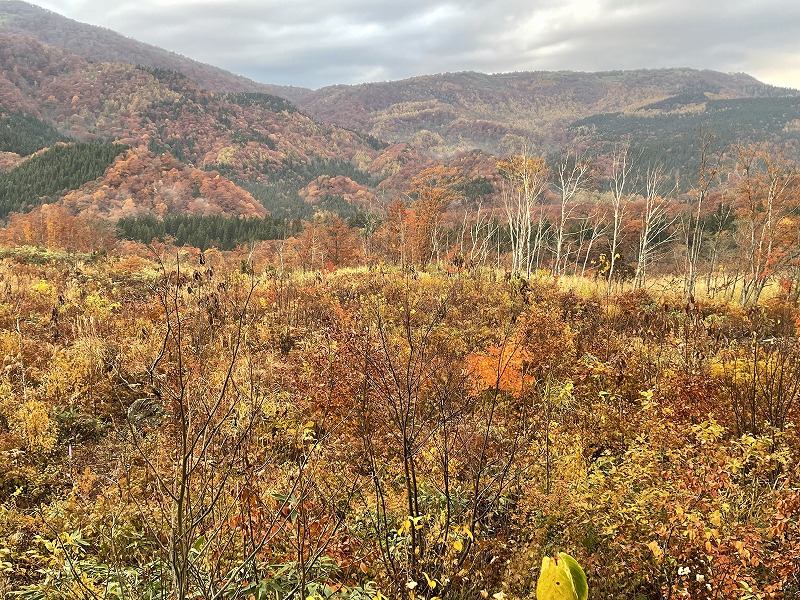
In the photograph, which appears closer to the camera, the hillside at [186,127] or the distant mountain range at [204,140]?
the distant mountain range at [204,140]

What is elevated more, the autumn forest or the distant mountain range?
the distant mountain range

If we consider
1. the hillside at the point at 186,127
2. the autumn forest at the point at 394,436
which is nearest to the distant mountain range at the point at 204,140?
the hillside at the point at 186,127

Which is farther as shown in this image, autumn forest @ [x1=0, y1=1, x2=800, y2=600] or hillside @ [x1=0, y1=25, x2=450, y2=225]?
hillside @ [x1=0, y1=25, x2=450, y2=225]

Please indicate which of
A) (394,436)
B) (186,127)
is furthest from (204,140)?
(394,436)

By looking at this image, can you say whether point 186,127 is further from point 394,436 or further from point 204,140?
point 394,436

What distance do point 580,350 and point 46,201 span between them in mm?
81123

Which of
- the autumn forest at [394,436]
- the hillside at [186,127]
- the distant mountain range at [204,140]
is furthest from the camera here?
the hillside at [186,127]

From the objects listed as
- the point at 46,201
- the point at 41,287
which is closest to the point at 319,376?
the point at 41,287

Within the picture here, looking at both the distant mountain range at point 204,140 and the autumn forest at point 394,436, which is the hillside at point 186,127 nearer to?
the distant mountain range at point 204,140

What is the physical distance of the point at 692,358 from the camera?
721cm

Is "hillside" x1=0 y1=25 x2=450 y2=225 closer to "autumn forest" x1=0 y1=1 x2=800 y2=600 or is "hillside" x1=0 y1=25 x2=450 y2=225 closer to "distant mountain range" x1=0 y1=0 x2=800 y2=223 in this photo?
"distant mountain range" x1=0 y1=0 x2=800 y2=223

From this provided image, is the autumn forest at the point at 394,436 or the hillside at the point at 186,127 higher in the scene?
the hillside at the point at 186,127

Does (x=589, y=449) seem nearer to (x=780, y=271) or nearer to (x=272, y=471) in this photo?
(x=272, y=471)

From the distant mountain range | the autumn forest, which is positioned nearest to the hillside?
the distant mountain range
